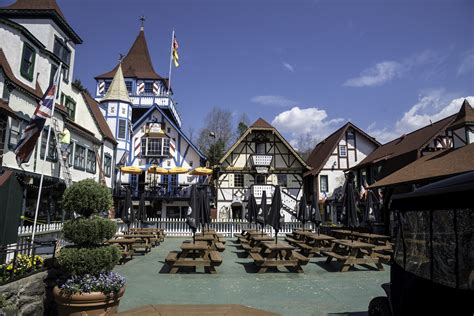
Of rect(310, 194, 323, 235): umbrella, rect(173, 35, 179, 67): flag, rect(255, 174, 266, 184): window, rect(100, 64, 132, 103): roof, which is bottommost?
rect(310, 194, 323, 235): umbrella

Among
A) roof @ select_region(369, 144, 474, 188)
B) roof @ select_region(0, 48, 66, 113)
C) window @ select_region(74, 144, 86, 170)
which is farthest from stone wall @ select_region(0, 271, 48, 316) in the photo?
window @ select_region(74, 144, 86, 170)

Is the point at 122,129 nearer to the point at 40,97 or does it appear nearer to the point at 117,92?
the point at 117,92

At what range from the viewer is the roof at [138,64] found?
3747 cm

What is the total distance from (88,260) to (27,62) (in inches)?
571

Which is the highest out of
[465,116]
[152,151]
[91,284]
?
[465,116]

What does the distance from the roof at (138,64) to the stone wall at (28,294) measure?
3483cm

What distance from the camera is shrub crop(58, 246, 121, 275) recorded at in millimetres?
5035

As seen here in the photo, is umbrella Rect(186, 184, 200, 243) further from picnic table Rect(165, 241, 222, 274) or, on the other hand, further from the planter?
the planter

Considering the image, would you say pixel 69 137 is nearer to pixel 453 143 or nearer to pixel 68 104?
pixel 68 104

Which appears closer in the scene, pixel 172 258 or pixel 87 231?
pixel 87 231

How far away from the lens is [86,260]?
199 inches

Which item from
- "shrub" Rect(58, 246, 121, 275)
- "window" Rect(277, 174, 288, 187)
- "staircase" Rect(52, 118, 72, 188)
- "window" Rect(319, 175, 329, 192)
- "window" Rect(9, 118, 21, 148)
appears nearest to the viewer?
"shrub" Rect(58, 246, 121, 275)

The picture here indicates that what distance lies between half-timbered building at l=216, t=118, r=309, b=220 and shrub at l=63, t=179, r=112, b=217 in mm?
23593

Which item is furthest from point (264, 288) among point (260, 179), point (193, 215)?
point (260, 179)
